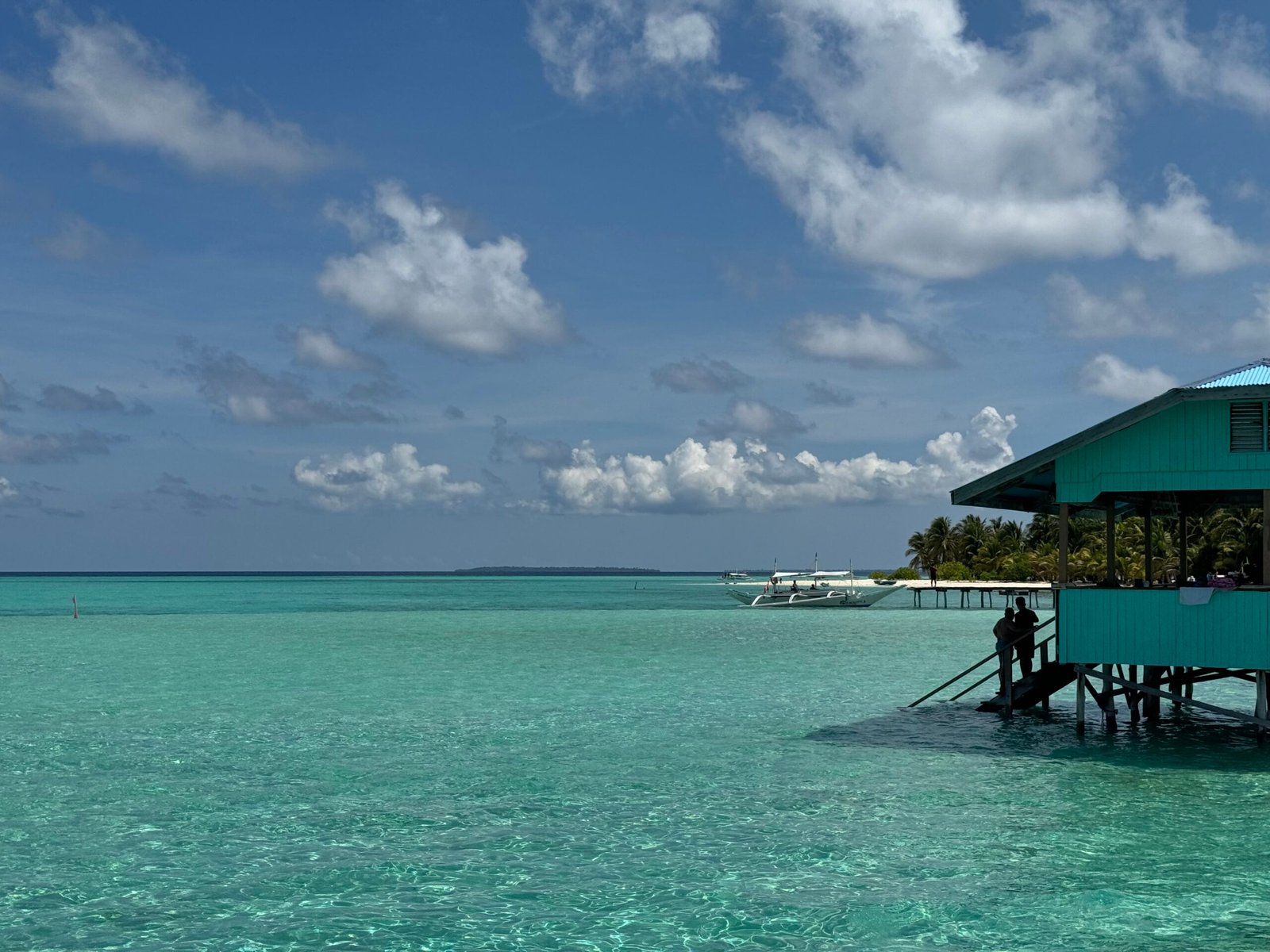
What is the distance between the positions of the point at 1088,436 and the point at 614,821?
10637 millimetres

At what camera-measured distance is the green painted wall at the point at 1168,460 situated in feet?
65.0

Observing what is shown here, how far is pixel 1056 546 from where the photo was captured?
96.4 m

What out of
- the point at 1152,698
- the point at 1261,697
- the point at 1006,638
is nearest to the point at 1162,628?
the point at 1261,697

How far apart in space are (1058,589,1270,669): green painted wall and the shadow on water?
177 centimetres

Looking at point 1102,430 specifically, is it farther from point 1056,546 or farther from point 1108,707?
point 1056,546

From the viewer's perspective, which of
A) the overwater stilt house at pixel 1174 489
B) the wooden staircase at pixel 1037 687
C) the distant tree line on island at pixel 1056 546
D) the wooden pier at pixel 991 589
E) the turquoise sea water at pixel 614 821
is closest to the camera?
the turquoise sea water at pixel 614 821

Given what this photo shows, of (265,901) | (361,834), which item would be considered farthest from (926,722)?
(265,901)

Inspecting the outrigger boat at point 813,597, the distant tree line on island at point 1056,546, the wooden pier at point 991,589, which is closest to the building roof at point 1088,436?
the distant tree line on island at point 1056,546

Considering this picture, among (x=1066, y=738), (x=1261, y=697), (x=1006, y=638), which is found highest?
(x=1006, y=638)

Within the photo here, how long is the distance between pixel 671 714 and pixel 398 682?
1111 centimetres

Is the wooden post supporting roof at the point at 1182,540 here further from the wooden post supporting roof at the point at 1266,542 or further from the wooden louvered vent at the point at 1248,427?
the wooden louvered vent at the point at 1248,427

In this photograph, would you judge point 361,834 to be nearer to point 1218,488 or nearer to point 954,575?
point 1218,488

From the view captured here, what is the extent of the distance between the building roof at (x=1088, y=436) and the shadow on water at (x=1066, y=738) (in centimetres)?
446

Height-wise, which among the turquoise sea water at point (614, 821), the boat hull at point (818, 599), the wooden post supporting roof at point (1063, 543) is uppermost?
the wooden post supporting roof at point (1063, 543)
